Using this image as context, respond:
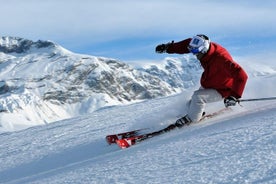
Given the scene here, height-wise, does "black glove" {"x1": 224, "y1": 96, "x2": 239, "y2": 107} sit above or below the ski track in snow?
above

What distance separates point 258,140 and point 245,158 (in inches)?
25.1

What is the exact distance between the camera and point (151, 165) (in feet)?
16.9

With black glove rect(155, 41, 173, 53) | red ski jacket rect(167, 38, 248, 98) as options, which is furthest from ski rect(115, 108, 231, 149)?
black glove rect(155, 41, 173, 53)

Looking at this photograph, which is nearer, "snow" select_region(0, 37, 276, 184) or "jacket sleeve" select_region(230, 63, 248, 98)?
"snow" select_region(0, 37, 276, 184)

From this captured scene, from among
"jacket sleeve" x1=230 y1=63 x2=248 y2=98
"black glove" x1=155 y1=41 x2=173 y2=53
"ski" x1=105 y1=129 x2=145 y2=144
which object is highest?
"black glove" x1=155 y1=41 x2=173 y2=53

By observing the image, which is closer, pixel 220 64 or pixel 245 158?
pixel 245 158

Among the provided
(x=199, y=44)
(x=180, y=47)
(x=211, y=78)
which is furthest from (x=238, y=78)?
(x=180, y=47)

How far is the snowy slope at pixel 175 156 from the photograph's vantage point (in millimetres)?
4363

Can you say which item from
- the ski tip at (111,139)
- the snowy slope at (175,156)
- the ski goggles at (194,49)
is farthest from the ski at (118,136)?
the ski goggles at (194,49)

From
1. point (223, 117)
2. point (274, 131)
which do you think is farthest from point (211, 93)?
point (274, 131)

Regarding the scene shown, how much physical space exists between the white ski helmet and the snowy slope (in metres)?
1.16

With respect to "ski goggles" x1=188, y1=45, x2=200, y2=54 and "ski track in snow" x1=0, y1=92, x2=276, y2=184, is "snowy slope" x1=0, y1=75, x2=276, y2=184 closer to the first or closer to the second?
"ski track in snow" x1=0, y1=92, x2=276, y2=184

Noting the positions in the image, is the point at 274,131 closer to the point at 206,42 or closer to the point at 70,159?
the point at 206,42

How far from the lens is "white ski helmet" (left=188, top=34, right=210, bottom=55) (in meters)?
7.57
